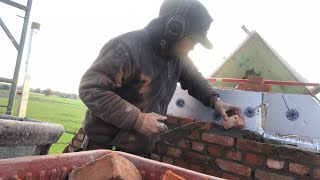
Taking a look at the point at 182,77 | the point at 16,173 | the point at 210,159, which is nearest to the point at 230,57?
the point at 182,77

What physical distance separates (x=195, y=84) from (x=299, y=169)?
99 cm

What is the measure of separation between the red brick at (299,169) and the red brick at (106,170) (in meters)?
1.41

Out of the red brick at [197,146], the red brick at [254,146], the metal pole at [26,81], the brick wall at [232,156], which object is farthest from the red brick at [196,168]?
the metal pole at [26,81]

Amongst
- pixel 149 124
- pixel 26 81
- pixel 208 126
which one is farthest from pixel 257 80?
pixel 26 81

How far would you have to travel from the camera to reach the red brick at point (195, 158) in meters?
2.39

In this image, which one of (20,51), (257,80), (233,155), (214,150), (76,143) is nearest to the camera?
(233,155)

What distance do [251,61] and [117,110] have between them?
2.63 m

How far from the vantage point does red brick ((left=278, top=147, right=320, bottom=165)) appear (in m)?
1.89

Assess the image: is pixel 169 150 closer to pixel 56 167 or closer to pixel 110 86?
pixel 110 86

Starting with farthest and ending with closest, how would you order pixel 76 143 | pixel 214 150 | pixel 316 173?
pixel 76 143 < pixel 214 150 < pixel 316 173

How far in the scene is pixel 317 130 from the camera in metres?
2.05

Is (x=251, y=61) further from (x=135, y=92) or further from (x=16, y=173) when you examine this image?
(x=16, y=173)

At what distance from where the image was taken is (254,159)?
2143 millimetres

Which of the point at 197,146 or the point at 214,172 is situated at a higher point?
the point at 197,146
